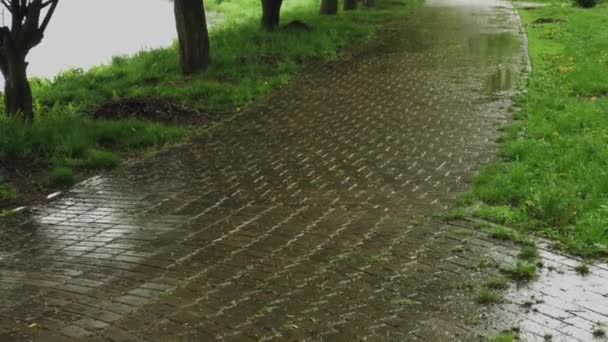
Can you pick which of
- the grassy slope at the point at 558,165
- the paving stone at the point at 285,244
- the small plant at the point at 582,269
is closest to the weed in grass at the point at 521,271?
the paving stone at the point at 285,244

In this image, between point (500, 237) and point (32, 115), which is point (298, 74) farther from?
point (500, 237)

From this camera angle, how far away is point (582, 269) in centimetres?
514

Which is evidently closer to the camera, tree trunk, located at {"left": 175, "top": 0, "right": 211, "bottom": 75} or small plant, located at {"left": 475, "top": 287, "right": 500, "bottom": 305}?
small plant, located at {"left": 475, "top": 287, "right": 500, "bottom": 305}

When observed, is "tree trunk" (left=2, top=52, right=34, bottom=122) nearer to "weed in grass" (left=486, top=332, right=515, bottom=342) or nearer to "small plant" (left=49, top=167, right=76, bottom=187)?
"small plant" (left=49, top=167, right=76, bottom=187)

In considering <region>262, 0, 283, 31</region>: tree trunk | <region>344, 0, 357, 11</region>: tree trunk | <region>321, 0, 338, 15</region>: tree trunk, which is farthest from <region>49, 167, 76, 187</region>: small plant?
<region>344, 0, 357, 11</region>: tree trunk

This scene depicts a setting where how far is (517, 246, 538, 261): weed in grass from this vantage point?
5348 millimetres

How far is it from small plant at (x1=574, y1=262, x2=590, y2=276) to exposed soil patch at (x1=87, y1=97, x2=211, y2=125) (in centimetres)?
647

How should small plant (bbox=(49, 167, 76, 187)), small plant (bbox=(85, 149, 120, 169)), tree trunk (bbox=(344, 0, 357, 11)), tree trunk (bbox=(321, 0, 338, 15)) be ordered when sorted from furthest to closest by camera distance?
tree trunk (bbox=(344, 0, 357, 11)) → tree trunk (bbox=(321, 0, 338, 15)) → small plant (bbox=(85, 149, 120, 169)) → small plant (bbox=(49, 167, 76, 187))

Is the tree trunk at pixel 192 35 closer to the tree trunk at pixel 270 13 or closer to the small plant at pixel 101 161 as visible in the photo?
the tree trunk at pixel 270 13

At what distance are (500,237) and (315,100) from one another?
20.0 ft

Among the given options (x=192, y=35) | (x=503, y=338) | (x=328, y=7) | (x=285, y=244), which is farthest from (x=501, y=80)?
(x=328, y=7)

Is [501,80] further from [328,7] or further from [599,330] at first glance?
[328,7]

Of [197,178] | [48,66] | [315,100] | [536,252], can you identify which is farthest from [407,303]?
[48,66]

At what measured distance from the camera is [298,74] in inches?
533
